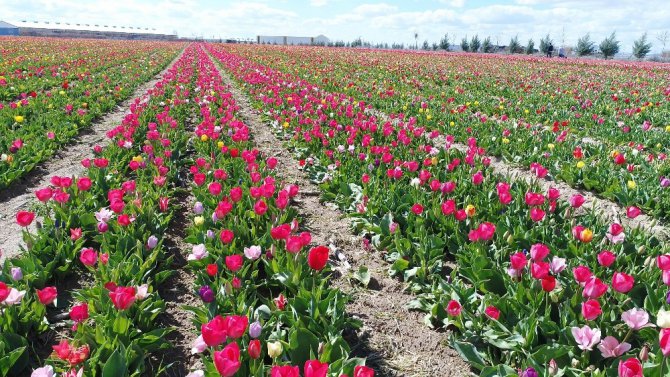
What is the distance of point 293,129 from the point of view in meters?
8.66

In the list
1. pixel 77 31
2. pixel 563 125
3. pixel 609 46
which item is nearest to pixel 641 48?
pixel 609 46

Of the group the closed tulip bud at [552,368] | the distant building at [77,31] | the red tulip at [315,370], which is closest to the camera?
the red tulip at [315,370]

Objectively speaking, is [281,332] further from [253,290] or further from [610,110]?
[610,110]

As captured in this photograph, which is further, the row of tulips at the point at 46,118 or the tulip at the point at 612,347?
the row of tulips at the point at 46,118

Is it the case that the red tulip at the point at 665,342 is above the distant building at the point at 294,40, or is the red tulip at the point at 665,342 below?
below

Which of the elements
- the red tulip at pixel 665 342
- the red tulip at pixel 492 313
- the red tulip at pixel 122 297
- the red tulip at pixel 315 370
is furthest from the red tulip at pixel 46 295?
the red tulip at pixel 665 342

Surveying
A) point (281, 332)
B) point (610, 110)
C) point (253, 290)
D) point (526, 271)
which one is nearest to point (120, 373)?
point (281, 332)

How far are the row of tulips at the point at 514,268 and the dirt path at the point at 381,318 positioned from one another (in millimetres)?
119

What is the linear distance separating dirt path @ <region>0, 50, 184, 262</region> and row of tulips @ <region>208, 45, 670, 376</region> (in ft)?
9.64

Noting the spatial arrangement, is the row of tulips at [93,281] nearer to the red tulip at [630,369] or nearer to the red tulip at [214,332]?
the red tulip at [214,332]

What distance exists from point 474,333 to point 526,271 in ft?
2.02

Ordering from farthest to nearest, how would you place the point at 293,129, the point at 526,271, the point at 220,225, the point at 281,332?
1. the point at 293,129
2. the point at 220,225
3. the point at 526,271
4. the point at 281,332

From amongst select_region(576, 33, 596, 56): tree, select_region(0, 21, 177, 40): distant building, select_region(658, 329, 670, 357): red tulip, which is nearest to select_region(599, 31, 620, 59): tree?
select_region(576, 33, 596, 56): tree

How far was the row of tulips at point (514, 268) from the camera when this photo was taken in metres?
2.52
